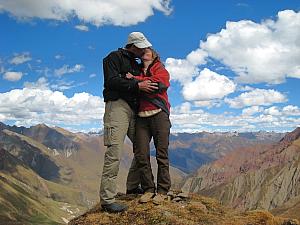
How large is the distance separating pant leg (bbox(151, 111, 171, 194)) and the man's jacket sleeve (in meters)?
1.56

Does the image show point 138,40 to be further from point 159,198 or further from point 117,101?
point 159,198

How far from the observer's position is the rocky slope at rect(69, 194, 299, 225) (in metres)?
11.9

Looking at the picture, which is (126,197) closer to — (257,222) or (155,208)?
(155,208)

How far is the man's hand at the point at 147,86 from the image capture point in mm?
12327

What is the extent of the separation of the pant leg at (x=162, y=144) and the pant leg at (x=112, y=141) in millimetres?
1230

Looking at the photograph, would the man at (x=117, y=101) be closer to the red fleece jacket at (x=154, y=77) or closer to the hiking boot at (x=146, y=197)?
the red fleece jacket at (x=154, y=77)

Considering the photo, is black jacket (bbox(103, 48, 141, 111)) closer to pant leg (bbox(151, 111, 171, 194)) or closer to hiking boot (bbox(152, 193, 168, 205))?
pant leg (bbox(151, 111, 171, 194))

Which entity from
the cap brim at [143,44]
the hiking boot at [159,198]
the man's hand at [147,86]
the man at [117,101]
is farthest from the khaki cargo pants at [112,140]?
the cap brim at [143,44]

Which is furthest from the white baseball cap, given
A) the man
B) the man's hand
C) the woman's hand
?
the man's hand

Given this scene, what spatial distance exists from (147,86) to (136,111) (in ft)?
3.62

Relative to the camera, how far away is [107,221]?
12047 mm

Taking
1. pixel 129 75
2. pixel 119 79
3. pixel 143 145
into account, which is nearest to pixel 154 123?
pixel 143 145

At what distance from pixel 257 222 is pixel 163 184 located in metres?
3.34

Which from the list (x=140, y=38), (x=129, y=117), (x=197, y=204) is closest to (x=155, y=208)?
(x=197, y=204)
